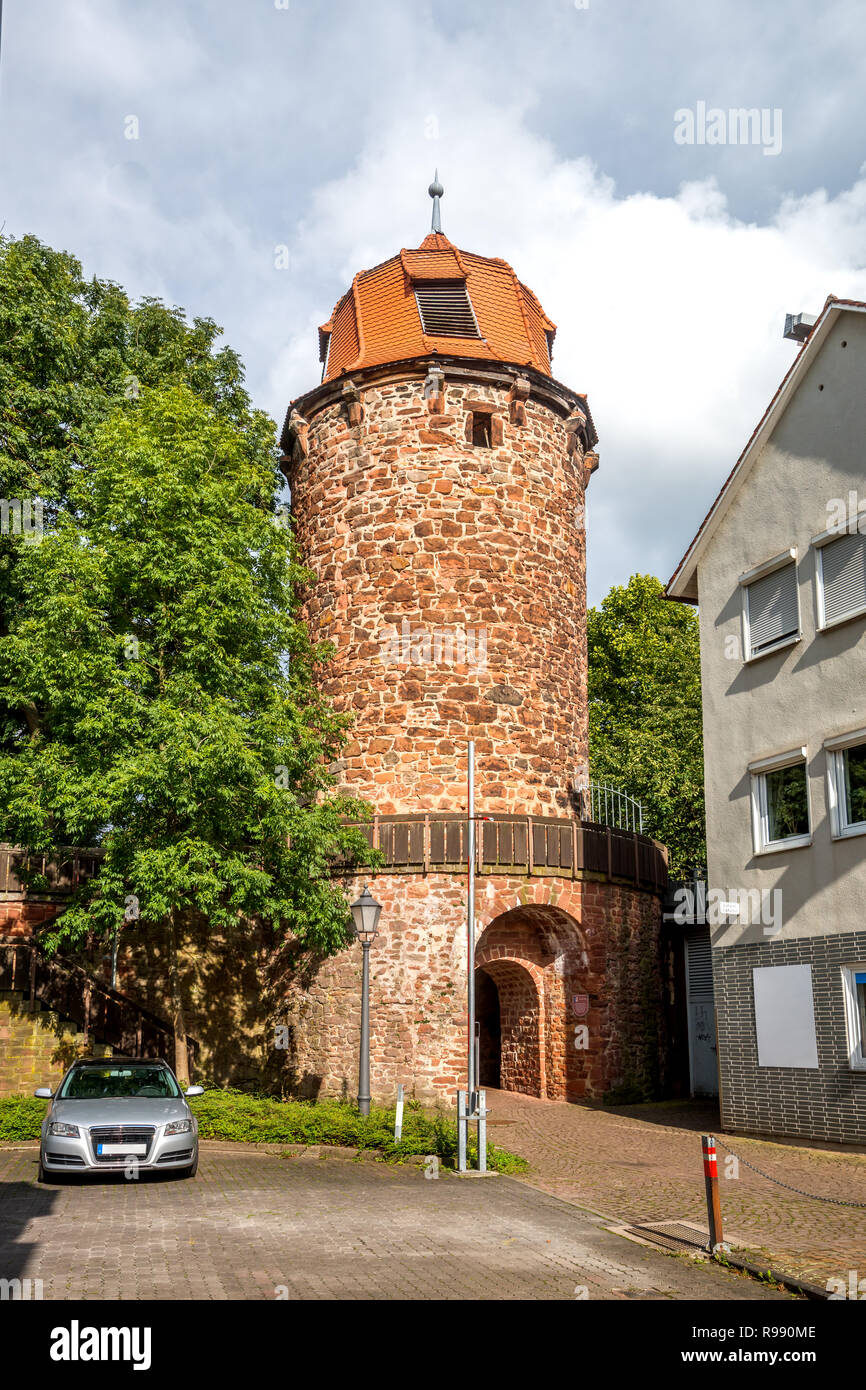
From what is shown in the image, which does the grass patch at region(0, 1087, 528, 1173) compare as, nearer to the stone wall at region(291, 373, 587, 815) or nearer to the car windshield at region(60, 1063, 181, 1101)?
the car windshield at region(60, 1063, 181, 1101)

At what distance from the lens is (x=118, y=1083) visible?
13406 millimetres

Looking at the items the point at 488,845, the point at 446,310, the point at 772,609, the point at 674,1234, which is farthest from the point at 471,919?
the point at 446,310

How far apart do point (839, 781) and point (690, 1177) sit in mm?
5376

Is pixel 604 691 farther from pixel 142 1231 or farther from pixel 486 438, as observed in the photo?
pixel 142 1231

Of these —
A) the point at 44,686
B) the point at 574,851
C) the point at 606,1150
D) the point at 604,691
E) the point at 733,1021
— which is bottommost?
the point at 606,1150

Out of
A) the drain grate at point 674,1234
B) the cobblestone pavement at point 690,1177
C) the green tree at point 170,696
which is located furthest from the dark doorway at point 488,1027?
the drain grate at point 674,1234

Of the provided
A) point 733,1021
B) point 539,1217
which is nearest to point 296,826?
point 733,1021

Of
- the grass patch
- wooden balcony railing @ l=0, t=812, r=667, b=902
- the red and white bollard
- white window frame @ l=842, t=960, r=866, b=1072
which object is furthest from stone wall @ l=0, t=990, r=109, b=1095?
the red and white bollard

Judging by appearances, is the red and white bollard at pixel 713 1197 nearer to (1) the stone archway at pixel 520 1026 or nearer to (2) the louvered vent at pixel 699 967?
(1) the stone archway at pixel 520 1026

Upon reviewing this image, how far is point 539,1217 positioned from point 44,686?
1064 centimetres

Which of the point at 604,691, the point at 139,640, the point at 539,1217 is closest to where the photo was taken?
the point at 539,1217

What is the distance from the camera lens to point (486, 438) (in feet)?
76.6

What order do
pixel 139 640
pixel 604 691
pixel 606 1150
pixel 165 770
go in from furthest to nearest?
pixel 604 691 → pixel 139 640 → pixel 165 770 → pixel 606 1150

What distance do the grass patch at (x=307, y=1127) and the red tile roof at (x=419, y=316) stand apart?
47.1 feet
